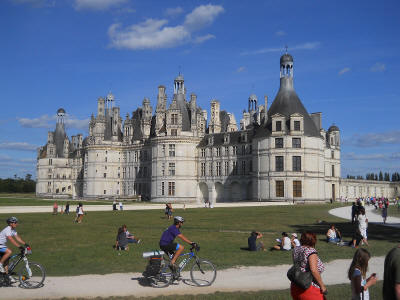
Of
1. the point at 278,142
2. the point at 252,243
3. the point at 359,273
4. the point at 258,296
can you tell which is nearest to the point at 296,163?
the point at 278,142

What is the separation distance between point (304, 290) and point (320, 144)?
6070 cm

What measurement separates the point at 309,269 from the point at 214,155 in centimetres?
6909

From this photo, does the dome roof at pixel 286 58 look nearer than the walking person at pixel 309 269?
No

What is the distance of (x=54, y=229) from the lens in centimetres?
2661

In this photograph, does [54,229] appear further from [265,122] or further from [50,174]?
[50,174]

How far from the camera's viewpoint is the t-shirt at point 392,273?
6.18 meters

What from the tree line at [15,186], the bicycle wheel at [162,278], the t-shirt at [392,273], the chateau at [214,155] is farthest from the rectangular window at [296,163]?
the tree line at [15,186]

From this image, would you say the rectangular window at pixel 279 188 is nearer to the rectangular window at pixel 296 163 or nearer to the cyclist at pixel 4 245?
the rectangular window at pixel 296 163

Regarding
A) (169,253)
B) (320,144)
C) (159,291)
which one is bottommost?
(159,291)

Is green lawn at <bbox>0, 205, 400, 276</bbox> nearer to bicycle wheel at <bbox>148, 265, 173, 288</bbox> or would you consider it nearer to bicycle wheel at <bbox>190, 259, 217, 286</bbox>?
bicycle wheel at <bbox>148, 265, 173, 288</bbox>

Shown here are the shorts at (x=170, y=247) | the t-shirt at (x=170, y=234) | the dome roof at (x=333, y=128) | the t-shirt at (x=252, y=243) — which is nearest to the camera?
the t-shirt at (x=170, y=234)

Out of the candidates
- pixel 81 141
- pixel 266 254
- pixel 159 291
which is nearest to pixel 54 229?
pixel 266 254

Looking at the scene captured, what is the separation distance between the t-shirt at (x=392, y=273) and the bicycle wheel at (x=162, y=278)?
7.43 meters

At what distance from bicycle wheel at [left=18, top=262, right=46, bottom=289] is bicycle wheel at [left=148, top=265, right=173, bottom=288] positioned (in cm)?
303
